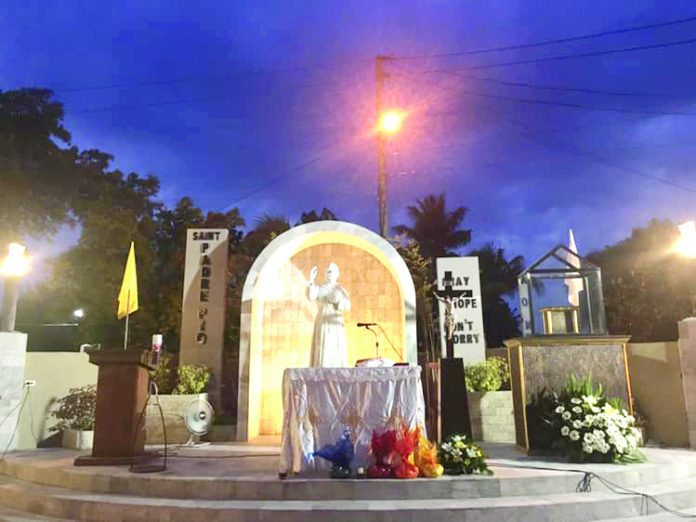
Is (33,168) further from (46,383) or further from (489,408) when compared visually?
(489,408)

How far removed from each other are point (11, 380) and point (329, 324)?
5.56 m

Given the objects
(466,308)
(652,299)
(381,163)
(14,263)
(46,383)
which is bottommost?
(46,383)

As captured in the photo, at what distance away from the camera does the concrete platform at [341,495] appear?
16.8 ft

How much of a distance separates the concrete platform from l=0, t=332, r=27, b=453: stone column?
3.03 metres

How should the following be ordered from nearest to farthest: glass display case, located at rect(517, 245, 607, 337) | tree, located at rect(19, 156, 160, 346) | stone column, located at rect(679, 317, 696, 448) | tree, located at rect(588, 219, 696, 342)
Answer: glass display case, located at rect(517, 245, 607, 337), stone column, located at rect(679, 317, 696, 448), tree, located at rect(19, 156, 160, 346), tree, located at rect(588, 219, 696, 342)

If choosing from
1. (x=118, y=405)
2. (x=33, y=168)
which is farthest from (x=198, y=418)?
(x=33, y=168)

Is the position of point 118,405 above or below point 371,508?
above

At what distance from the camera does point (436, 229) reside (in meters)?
25.9

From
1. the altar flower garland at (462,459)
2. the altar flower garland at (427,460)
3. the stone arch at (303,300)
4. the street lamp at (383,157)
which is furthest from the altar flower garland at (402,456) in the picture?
the street lamp at (383,157)

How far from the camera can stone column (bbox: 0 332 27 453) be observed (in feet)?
29.9

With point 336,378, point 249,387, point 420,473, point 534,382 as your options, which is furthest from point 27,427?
point 534,382

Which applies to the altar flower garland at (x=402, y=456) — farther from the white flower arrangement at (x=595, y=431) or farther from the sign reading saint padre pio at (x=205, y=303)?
the sign reading saint padre pio at (x=205, y=303)

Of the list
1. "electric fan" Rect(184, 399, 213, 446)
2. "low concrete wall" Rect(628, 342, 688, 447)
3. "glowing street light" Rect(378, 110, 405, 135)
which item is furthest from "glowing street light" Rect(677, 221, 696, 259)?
"glowing street light" Rect(378, 110, 405, 135)

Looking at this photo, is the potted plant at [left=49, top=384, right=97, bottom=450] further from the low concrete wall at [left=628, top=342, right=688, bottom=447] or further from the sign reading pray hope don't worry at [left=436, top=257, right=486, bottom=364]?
the low concrete wall at [left=628, top=342, right=688, bottom=447]
